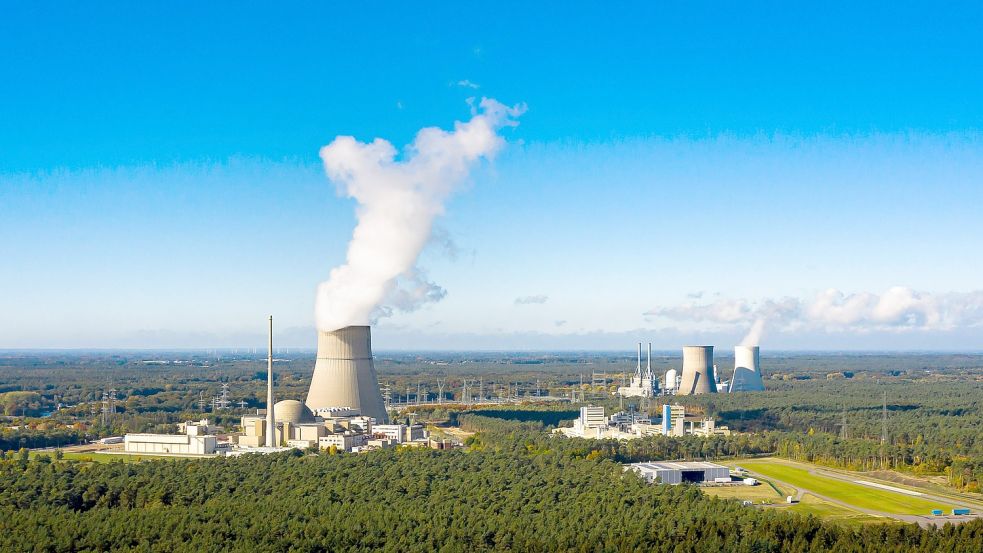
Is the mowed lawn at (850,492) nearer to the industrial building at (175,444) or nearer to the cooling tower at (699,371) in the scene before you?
the industrial building at (175,444)

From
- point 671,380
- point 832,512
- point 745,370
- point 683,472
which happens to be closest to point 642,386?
point 671,380

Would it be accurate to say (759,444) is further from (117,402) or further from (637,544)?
(117,402)

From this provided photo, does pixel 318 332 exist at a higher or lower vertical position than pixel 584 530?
higher

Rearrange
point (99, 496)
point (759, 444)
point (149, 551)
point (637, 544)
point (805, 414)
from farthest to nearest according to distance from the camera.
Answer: point (805, 414)
point (759, 444)
point (99, 496)
point (637, 544)
point (149, 551)

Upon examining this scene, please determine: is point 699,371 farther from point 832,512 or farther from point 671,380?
point 832,512

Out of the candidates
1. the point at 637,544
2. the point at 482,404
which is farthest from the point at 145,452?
the point at 482,404

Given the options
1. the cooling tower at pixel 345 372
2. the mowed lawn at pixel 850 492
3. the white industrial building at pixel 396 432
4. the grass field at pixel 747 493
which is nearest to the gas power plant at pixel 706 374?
the white industrial building at pixel 396 432
